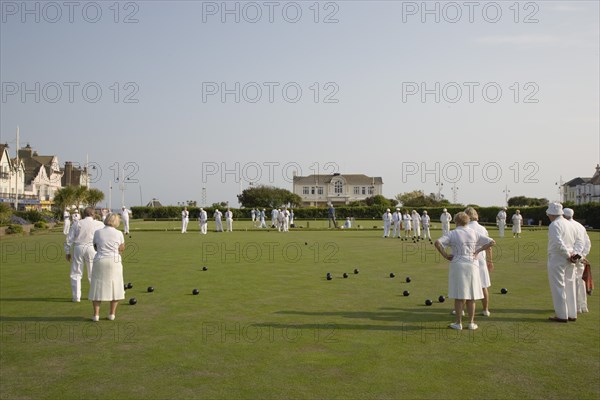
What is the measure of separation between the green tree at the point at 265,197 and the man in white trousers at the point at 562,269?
97742mm

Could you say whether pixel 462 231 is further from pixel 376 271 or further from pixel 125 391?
pixel 376 271

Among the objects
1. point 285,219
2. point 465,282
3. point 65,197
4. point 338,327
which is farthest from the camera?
point 65,197

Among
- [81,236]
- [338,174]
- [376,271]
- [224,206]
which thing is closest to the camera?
[81,236]

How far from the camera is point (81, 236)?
1123cm

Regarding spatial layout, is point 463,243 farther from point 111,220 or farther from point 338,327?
point 111,220

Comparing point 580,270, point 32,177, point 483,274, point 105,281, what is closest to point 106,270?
point 105,281

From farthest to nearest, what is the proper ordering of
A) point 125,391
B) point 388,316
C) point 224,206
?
point 224,206 → point 388,316 → point 125,391

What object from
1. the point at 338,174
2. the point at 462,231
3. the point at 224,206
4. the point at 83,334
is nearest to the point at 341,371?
the point at 462,231

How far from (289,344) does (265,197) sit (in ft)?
334

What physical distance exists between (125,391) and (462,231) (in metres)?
5.70

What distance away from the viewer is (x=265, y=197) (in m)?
109

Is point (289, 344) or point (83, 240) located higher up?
point (83, 240)

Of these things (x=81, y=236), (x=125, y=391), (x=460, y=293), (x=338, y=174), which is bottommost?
(x=125, y=391)

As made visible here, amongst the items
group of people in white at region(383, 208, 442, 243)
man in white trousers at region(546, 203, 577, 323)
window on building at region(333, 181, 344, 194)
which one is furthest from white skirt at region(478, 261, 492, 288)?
window on building at region(333, 181, 344, 194)
